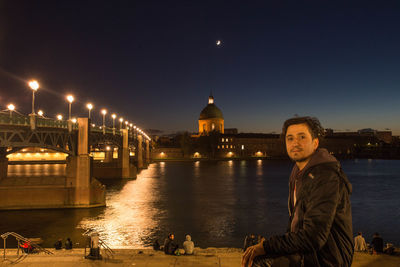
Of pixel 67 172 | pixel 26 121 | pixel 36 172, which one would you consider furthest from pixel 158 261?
pixel 36 172

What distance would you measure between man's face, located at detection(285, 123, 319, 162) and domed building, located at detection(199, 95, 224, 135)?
17036cm

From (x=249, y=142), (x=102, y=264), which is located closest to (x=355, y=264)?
(x=102, y=264)

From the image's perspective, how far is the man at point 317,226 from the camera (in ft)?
7.96

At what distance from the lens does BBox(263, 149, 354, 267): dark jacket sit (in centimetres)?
243

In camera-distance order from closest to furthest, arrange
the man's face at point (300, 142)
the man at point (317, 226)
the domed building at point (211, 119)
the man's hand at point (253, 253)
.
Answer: the man at point (317, 226), the man's hand at point (253, 253), the man's face at point (300, 142), the domed building at point (211, 119)

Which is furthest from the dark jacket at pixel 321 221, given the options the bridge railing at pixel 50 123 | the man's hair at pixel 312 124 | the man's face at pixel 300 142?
the bridge railing at pixel 50 123

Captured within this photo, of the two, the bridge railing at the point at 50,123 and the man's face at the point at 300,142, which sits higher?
the bridge railing at the point at 50,123

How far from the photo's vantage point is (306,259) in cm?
253

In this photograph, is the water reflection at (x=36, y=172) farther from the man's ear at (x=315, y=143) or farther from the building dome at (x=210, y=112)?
the building dome at (x=210, y=112)

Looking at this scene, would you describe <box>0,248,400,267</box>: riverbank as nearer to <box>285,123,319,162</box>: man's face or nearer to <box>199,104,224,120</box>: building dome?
<box>285,123,319,162</box>: man's face

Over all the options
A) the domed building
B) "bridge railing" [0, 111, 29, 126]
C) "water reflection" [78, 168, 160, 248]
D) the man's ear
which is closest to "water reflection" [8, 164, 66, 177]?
"water reflection" [78, 168, 160, 248]

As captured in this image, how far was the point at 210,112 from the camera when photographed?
179500 mm

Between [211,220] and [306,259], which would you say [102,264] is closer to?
[306,259]

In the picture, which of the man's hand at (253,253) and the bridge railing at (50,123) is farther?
the bridge railing at (50,123)
